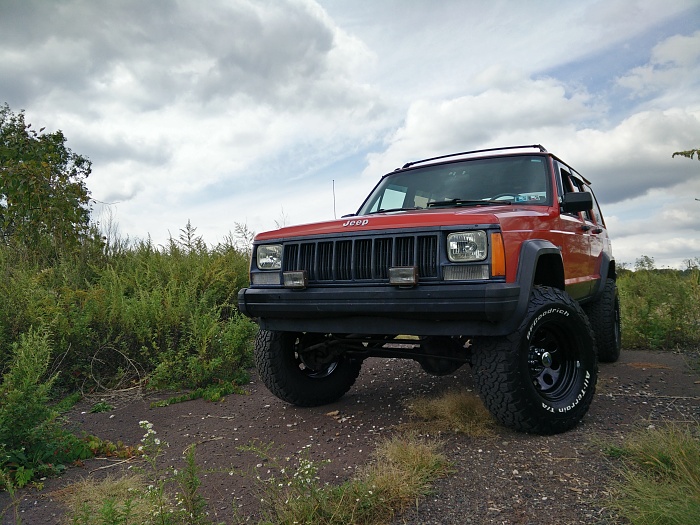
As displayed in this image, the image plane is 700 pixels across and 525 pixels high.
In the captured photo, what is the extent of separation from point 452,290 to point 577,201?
5.34 feet

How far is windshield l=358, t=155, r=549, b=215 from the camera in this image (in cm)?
437

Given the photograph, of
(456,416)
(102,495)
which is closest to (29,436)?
(102,495)

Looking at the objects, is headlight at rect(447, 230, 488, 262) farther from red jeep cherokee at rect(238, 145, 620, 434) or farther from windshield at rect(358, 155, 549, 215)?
windshield at rect(358, 155, 549, 215)

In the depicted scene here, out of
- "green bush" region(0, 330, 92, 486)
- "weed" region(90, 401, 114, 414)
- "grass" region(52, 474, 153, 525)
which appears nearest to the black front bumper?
"grass" region(52, 474, 153, 525)

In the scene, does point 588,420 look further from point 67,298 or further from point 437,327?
point 67,298

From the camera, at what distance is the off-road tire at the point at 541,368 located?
3316 millimetres

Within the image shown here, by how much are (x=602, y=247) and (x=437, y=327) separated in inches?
138

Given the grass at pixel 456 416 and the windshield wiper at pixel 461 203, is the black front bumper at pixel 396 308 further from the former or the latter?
the windshield wiper at pixel 461 203

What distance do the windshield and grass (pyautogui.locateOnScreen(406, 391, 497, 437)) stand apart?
4.59ft

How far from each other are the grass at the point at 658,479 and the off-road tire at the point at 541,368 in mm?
454

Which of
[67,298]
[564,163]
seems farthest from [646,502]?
[67,298]

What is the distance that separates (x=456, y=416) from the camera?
12.4 feet

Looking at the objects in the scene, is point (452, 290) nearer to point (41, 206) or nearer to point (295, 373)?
point (295, 373)

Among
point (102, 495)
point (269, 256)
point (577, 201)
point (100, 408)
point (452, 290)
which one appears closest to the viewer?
point (102, 495)
